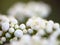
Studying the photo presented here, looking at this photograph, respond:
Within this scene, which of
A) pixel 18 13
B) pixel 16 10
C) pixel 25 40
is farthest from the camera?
pixel 16 10

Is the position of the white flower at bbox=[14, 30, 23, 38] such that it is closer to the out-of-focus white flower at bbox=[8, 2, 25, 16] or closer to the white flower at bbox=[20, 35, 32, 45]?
the white flower at bbox=[20, 35, 32, 45]

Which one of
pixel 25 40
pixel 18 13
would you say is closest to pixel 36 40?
pixel 25 40

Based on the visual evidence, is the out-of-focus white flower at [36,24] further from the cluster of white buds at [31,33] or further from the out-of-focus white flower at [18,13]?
the out-of-focus white flower at [18,13]

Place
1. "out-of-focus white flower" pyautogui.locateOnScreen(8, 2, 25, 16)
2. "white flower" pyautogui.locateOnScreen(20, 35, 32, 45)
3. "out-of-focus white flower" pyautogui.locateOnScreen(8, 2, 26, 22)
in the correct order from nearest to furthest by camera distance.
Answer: "white flower" pyautogui.locateOnScreen(20, 35, 32, 45) → "out-of-focus white flower" pyautogui.locateOnScreen(8, 2, 26, 22) → "out-of-focus white flower" pyautogui.locateOnScreen(8, 2, 25, 16)

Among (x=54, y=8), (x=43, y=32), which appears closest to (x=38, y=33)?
→ (x=43, y=32)

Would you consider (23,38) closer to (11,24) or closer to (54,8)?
(11,24)

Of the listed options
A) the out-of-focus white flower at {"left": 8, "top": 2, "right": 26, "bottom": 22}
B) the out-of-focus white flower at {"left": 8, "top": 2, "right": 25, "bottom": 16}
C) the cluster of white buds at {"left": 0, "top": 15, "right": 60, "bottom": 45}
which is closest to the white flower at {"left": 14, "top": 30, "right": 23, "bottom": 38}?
the cluster of white buds at {"left": 0, "top": 15, "right": 60, "bottom": 45}

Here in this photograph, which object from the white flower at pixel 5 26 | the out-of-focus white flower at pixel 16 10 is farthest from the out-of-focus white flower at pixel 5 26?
the out-of-focus white flower at pixel 16 10

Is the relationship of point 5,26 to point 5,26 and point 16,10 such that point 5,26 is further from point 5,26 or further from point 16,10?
point 16,10
